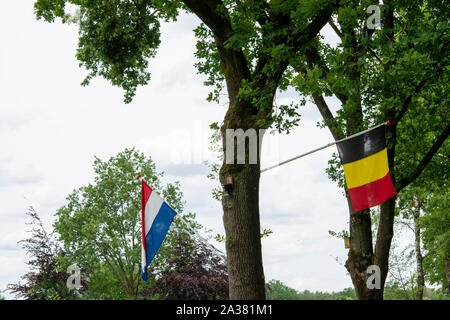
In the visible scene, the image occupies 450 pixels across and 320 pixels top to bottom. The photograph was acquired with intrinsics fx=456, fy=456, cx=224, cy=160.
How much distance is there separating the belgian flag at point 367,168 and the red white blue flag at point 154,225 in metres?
3.84

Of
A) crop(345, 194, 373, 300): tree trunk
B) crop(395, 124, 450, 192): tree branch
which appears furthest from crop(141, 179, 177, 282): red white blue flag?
crop(395, 124, 450, 192): tree branch

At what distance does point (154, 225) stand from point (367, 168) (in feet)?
15.1

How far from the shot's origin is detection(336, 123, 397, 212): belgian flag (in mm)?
8266

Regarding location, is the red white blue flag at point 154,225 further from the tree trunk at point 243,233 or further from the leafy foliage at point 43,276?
the leafy foliage at point 43,276

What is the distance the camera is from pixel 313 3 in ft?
27.7

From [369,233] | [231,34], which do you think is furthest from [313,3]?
[369,233]

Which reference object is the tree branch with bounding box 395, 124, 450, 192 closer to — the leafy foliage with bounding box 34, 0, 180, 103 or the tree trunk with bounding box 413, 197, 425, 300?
the leafy foliage with bounding box 34, 0, 180, 103

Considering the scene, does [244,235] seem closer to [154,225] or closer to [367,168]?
[154,225]

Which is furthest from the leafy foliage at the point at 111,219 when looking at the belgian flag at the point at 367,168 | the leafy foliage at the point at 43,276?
the belgian flag at the point at 367,168

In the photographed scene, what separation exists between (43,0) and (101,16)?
1566 mm

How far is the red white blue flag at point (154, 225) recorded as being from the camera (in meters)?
9.81

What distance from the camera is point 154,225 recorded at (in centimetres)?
990

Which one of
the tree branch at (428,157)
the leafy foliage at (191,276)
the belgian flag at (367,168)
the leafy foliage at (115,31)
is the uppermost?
the leafy foliage at (115,31)
